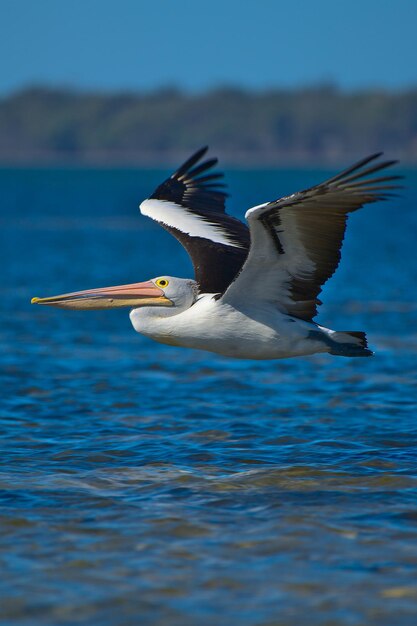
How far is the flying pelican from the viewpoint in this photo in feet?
23.0

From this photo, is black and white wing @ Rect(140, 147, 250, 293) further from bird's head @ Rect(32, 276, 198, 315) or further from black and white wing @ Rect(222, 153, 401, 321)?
black and white wing @ Rect(222, 153, 401, 321)

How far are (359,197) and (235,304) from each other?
4.73ft

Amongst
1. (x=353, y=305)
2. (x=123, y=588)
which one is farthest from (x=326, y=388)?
(x=353, y=305)

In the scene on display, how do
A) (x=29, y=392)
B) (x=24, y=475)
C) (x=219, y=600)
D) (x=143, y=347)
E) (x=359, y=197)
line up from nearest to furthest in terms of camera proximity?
(x=219, y=600)
(x=359, y=197)
(x=24, y=475)
(x=29, y=392)
(x=143, y=347)

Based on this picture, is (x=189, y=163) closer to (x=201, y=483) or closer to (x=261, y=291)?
(x=261, y=291)

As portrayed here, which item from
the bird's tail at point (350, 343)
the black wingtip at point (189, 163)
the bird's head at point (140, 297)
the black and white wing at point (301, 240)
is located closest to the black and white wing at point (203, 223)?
the black wingtip at point (189, 163)

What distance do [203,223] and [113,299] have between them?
1.29 m

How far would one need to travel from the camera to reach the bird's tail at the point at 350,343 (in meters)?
7.96

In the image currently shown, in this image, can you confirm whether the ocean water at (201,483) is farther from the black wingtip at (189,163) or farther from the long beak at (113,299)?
the black wingtip at (189,163)

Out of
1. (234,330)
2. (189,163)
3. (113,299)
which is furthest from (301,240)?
(189,163)

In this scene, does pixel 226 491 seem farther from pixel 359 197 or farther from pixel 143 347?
pixel 143 347

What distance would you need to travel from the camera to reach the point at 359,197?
6.82 metres

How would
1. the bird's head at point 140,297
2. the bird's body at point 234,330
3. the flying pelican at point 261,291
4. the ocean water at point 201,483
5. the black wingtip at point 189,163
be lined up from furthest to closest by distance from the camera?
1. the black wingtip at point 189,163
2. the bird's head at point 140,297
3. the bird's body at point 234,330
4. the flying pelican at point 261,291
5. the ocean water at point 201,483

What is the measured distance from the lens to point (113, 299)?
8258 millimetres
